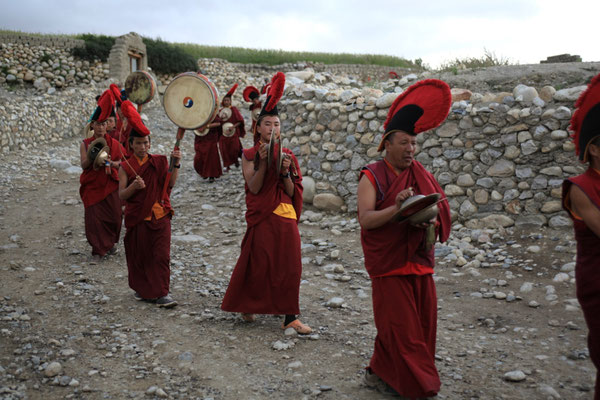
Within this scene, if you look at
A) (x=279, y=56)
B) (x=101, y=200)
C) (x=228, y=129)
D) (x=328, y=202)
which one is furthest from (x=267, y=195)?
(x=279, y=56)

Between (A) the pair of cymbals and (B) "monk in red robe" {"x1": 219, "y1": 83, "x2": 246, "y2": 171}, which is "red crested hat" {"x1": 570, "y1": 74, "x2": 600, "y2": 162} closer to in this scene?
(A) the pair of cymbals

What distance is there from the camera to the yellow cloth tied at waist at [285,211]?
427cm

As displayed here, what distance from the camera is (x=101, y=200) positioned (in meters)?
6.54

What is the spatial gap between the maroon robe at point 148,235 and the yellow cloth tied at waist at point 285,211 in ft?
4.16

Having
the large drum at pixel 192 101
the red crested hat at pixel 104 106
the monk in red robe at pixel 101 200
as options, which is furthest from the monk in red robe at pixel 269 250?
the monk in red robe at pixel 101 200

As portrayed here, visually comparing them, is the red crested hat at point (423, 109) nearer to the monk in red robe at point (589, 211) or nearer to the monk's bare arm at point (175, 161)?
the monk in red robe at point (589, 211)

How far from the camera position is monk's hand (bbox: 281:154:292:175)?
4.13m

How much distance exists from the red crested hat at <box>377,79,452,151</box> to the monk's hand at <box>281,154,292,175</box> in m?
1.13

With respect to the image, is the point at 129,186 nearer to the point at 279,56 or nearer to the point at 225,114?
the point at 225,114

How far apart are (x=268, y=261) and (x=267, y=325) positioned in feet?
1.93

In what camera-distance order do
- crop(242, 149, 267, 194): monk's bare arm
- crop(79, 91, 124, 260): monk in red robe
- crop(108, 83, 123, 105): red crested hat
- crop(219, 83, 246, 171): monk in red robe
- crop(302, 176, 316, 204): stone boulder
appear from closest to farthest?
crop(242, 149, 267, 194): monk's bare arm < crop(108, 83, 123, 105): red crested hat < crop(79, 91, 124, 260): monk in red robe < crop(302, 176, 316, 204): stone boulder < crop(219, 83, 246, 171): monk in red robe

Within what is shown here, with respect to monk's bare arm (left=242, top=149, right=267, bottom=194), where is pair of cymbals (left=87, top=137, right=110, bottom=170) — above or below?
below

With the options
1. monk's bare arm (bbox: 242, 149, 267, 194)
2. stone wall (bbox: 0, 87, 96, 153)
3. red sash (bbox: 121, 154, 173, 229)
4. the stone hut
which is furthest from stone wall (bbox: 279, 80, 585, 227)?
the stone hut

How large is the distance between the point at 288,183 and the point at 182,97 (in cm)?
134
